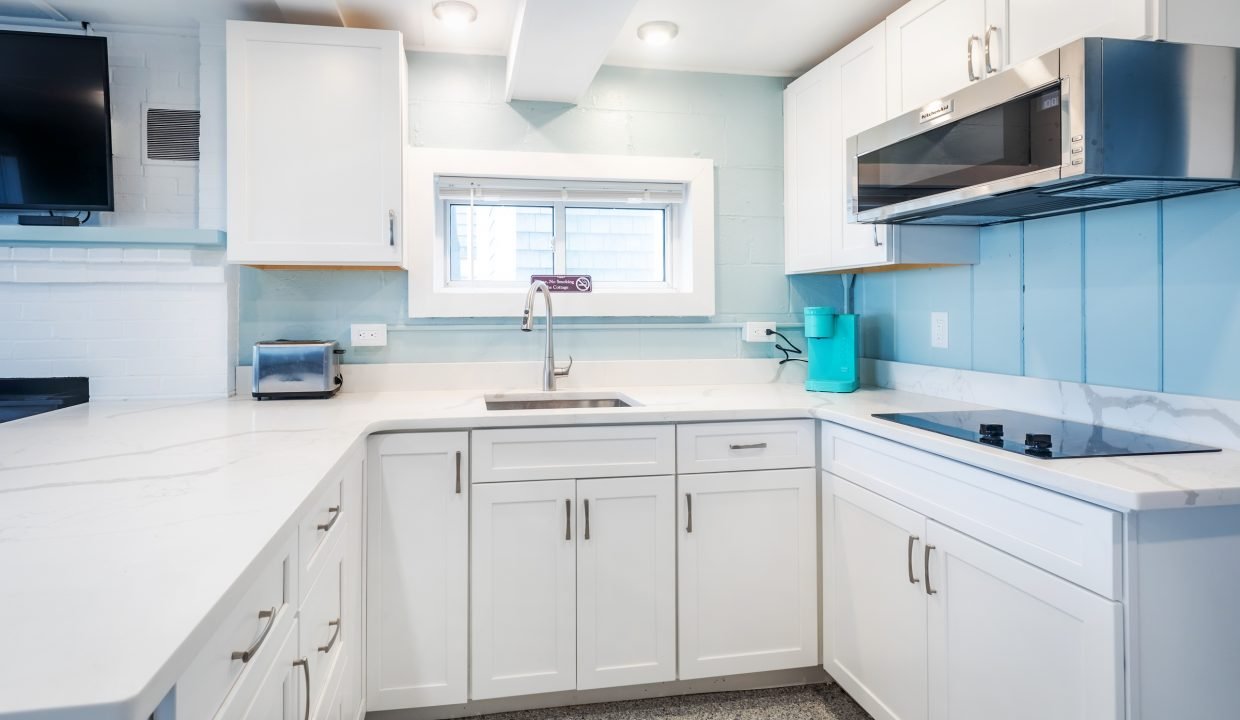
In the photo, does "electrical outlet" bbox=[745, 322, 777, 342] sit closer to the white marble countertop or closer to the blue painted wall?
the blue painted wall

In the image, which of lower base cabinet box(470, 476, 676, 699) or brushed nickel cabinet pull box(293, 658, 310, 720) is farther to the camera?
lower base cabinet box(470, 476, 676, 699)

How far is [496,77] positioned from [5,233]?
1690mm

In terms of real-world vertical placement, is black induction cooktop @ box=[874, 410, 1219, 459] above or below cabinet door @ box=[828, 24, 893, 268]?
below

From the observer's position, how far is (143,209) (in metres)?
2.35

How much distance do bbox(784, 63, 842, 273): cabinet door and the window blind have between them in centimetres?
45

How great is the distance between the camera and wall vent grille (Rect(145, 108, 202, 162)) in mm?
2344

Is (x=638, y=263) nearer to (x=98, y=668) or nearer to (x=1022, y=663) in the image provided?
(x=1022, y=663)

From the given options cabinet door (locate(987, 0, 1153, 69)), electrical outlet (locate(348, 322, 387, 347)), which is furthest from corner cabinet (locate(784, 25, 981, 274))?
electrical outlet (locate(348, 322, 387, 347))

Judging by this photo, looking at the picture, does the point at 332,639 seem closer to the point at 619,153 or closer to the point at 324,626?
the point at 324,626

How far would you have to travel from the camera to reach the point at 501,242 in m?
2.72

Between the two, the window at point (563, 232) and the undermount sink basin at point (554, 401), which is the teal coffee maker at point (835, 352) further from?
the undermount sink basin at point (554, 401)

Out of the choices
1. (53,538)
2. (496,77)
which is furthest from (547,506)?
(496,77)

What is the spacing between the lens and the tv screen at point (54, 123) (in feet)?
6.98

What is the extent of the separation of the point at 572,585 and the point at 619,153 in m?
1.65
